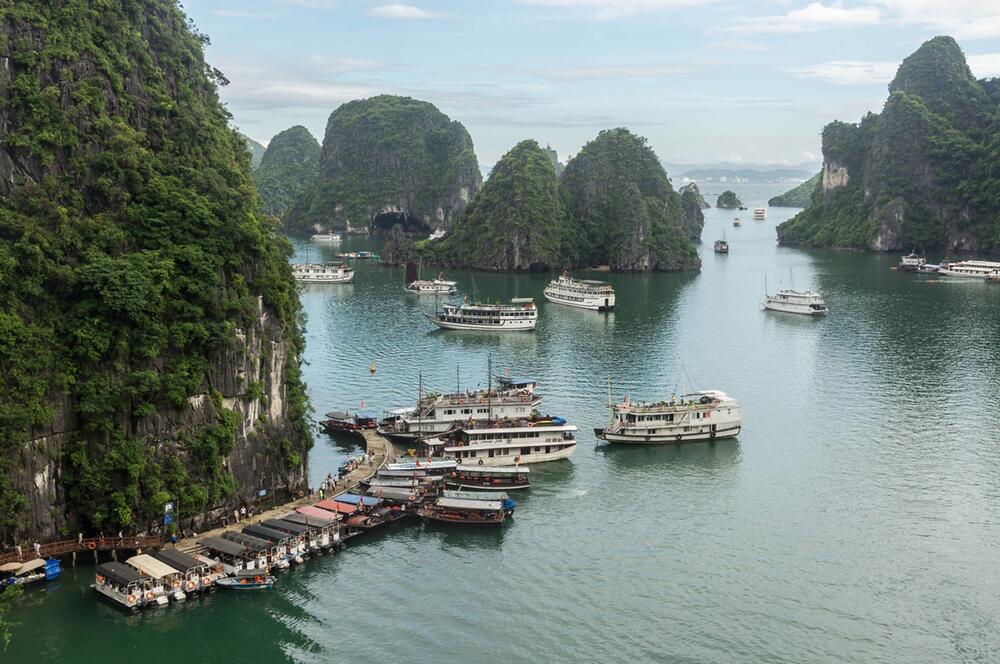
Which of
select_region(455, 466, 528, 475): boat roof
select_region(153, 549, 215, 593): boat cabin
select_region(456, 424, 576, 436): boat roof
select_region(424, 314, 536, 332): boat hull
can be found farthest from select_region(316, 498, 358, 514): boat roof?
select_region(424, 314, 536, 332): boat hull

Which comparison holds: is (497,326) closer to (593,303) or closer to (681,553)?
(593,303)

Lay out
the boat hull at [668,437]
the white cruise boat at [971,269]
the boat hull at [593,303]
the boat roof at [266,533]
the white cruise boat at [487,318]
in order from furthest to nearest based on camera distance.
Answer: the white cruise boat at [971,269]
the boat hull at [593,303]
the white cruise boat at [487,318]
the boat hull at [668,437]
the boat roof at [266,533]

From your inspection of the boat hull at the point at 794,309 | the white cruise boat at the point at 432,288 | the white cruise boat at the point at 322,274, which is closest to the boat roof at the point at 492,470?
the boat hull at the point at 794,309

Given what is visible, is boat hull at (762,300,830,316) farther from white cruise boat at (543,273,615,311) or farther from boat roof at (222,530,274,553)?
boat roof at (222,530,274,553)

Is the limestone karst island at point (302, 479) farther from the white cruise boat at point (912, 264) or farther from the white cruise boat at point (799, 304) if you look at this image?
the white cruise boat at point (912, 264)

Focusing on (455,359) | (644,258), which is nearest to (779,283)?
(644,258)

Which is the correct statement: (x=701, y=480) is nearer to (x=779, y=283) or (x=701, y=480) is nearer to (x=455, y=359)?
(x=455, y=359)
